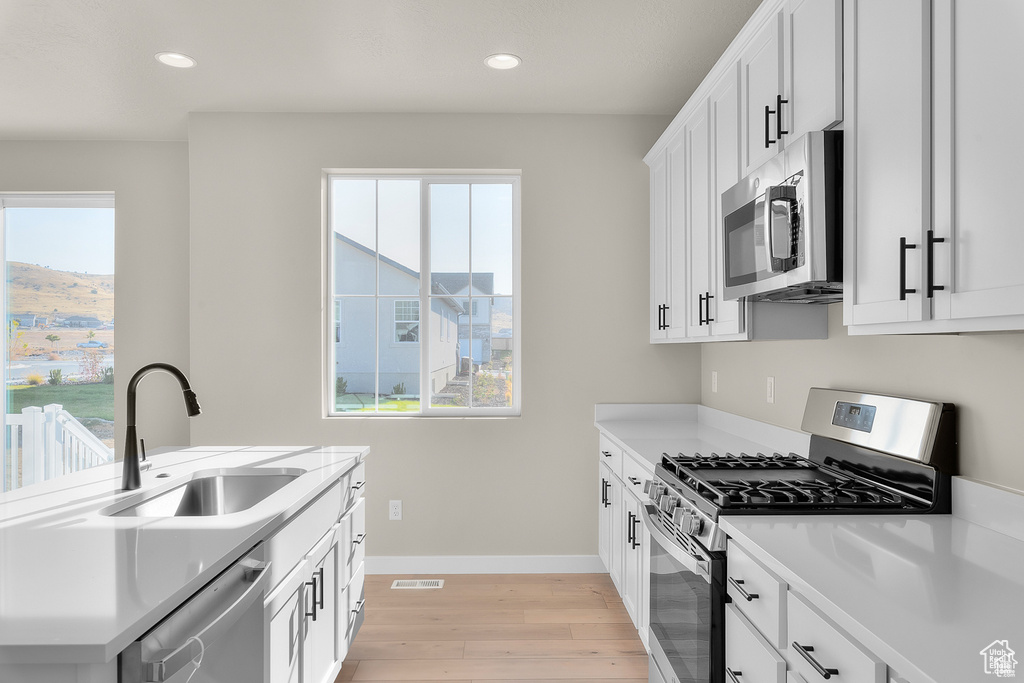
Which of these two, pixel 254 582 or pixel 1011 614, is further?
pixel 254 582

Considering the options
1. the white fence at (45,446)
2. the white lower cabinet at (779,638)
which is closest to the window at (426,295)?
the white fence at (45,446)

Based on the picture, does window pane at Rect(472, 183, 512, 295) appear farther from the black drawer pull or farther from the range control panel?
the black drawer pull

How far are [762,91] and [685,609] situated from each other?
1.65 meters

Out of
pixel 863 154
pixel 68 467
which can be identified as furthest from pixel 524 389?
pixel 68 467

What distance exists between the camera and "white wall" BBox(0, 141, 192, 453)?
391 cm

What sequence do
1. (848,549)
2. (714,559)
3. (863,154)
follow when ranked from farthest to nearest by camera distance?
(714,559)
(863,154)
(848,549)

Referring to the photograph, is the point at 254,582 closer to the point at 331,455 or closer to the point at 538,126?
the point at 331,455

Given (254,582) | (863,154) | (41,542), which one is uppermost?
(863,154)

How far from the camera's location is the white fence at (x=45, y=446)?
394cm

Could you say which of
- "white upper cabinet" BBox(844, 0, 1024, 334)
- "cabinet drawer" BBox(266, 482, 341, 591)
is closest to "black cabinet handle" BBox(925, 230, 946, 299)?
"white upper cabinet" BBox(844, 0, 1024, 334)

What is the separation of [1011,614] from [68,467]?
Result: 482 cm

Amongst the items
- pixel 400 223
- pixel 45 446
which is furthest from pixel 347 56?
pixel 45 446

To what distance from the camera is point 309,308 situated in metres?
3.56

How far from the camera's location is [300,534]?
70.7 inches
